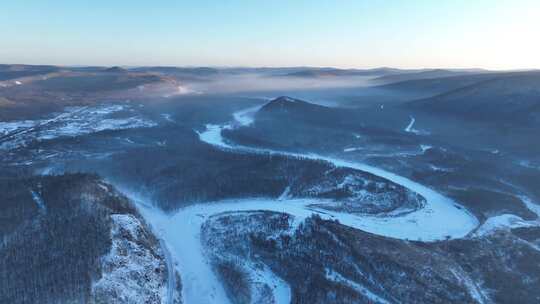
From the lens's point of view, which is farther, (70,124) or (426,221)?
(70,124)

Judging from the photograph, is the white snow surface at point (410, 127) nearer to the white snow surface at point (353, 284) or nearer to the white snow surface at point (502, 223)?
the white snow surface at point (502, 223)

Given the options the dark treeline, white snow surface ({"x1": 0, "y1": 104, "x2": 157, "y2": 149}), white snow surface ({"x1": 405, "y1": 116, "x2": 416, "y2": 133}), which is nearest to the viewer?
the dark treeline

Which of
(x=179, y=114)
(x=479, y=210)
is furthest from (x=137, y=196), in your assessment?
(x=179, y=114)

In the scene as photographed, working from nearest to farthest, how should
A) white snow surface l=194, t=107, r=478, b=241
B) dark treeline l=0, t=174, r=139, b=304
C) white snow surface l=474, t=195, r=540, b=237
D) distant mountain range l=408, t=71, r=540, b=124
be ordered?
dark treeline l=0, t=174, r=139, b=304 → white snow surface l=474, t=195, r=540, b=237 → white snow surface l=194, t=107, r=478, b=241 → distant mountain range l=408, t=71, r=540, b=124

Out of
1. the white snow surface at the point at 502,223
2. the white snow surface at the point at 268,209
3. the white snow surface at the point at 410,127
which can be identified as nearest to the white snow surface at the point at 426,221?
the white snow surface at the point at 268,209

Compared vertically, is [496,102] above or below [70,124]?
above

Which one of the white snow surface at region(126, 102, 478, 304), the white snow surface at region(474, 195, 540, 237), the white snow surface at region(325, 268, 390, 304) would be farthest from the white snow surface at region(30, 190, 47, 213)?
the white snow surface at region(474, 195, 540, 237)

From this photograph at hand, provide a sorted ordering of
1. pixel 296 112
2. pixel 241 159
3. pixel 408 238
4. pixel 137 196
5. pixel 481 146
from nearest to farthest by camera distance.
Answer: pixel 408 238
pixel 137 196
pixel 241 159
pixel 481 146
pixel 296 112

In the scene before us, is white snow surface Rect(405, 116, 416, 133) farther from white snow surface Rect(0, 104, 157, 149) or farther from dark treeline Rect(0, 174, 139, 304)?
dark treeline Rect(0, 174, 139, 304)

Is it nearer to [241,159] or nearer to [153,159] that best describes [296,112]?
[241,159]

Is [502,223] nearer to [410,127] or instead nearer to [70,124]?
[410,127]

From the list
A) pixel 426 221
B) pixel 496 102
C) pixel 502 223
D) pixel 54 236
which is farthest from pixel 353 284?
pixel 496 102
